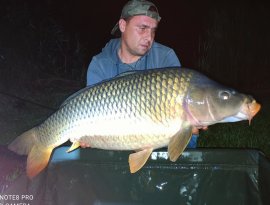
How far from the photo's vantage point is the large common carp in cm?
162

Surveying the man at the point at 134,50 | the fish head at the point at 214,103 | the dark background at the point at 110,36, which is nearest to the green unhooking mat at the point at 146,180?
the man at the point at 134,50

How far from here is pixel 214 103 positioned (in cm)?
164

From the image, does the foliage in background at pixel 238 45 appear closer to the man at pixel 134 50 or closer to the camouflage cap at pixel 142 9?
the man at pixel 134 50

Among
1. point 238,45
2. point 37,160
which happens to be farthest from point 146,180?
point 238,45

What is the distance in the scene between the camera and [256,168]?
2.06 metres

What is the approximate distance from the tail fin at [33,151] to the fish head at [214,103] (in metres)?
0.70

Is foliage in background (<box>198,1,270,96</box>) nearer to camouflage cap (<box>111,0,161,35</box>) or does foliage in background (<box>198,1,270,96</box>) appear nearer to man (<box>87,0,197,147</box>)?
man (<box>87,0,197,147</box>)

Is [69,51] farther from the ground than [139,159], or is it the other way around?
[139,159]

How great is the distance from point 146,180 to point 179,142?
704 mm

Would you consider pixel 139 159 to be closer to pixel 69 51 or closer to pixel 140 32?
pixel 140 32

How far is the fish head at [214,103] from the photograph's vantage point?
161 cm

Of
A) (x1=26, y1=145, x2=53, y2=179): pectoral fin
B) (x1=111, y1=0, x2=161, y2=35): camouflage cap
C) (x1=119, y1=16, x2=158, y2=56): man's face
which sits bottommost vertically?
(x1=26, y1=145, x2=53, y2=179): pectoral fin

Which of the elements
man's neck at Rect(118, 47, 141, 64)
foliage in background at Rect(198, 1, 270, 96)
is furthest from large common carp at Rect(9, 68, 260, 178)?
foliage in background at Rect(198, 1, 270, 96)

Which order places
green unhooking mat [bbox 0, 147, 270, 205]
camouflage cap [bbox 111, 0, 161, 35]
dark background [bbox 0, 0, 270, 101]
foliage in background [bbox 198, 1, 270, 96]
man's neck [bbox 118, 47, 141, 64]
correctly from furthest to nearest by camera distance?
foliage in background [bbox 198, 1, 270, 96] < dark background [bbox 0, 0, 270, 101] < man's neck [bbox 118, 47, 141, 64] < camouflage cap [bbox 111, 0, 161, 35] < green unhooking mat [bbox 0, 147, 270, 205]
